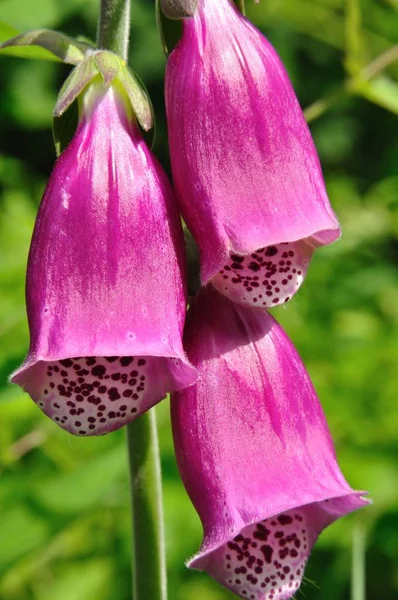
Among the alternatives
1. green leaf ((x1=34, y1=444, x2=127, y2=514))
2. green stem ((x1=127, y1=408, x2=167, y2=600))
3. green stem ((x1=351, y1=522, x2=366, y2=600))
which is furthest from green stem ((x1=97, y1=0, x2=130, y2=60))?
green stem ((x1=351, y1=522, x2=366, y2=600))

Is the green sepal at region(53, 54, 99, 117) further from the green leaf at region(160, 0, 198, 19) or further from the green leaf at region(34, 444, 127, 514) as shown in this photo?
the green leaf at region(34, 444, 127, 514)

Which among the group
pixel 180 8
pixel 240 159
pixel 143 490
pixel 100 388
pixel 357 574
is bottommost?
pixel 357 574

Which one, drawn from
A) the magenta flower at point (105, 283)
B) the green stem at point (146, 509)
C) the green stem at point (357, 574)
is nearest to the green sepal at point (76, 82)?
the magenta flower at point (105, 283)

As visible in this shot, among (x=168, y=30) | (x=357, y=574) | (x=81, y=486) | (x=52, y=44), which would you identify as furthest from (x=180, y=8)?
(x=357, y=574)

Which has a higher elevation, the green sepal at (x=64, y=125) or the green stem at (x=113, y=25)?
the green stem at (x=113, y=25)

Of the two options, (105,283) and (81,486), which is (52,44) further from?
(81,486)

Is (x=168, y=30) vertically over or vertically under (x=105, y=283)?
over

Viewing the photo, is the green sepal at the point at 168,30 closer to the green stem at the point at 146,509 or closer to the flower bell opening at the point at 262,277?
the flower bell opening at the point at 262,277
